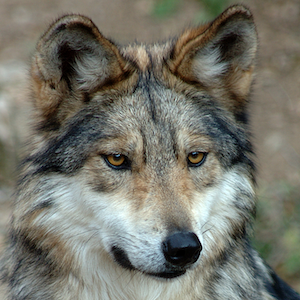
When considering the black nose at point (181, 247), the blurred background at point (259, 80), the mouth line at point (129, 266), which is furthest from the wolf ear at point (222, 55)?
the blurred background at point (259, 80)

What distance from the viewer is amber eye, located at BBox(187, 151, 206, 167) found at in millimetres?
3384

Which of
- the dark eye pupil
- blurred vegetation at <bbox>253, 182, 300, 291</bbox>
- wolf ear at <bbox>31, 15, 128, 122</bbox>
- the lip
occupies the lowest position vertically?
blurred vegetation at <bbox>253, 182, 300, 291</bbox>

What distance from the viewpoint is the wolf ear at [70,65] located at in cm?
311

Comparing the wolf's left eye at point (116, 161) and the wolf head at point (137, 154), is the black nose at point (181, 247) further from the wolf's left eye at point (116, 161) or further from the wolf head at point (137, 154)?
the wolf's left eye at point (116, 161)

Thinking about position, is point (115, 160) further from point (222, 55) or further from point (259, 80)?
point (259, 80)

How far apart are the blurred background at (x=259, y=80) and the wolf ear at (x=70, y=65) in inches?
129

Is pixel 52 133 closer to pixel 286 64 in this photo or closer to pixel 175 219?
pixel 175 219

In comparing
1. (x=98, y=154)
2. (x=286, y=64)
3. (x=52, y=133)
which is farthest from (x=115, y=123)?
(x=286, y=64)

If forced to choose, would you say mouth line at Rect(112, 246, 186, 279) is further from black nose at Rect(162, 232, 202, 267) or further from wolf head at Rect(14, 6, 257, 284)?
black nose at Rect(162, 232, 202, 267)

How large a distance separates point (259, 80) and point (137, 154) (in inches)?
260

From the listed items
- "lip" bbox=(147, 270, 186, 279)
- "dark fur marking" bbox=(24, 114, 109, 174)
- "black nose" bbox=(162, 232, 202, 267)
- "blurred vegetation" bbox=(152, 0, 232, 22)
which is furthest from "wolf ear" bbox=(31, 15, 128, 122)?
"blurred vegetation" bbox=(152, 0, 232, 22)

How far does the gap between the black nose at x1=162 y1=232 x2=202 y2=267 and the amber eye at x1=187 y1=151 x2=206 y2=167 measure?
62cm

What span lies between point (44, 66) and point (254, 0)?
26.7ft

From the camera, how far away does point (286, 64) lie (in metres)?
9.48
